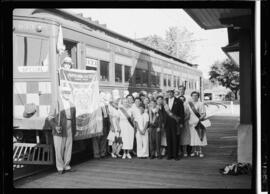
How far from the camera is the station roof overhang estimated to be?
5.96 m

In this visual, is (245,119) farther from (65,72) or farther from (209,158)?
(65,72)

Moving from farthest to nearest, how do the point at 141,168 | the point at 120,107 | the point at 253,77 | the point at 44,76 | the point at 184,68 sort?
the point at 184,68 < the point at 120,107 < the point at 141,168 < the point at 44,76 < the point at 253,77

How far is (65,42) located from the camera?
6.22 meters

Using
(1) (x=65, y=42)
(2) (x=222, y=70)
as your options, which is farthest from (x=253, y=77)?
(1) (x=65, y=42)

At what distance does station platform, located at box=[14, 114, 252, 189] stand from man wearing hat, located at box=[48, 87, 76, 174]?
0.89 feet

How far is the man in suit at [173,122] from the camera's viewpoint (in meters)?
6.91

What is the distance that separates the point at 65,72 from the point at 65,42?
2.09ft

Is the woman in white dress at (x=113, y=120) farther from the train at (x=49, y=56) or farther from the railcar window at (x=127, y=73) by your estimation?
the railcar window at (x=127, y=73)

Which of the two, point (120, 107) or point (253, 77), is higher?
point (253, 77)

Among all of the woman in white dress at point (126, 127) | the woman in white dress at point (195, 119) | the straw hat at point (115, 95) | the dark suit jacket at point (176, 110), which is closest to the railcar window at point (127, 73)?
the straw hat at point (115, 95)

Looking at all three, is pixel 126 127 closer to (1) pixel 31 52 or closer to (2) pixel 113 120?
(2) pixel 113 120

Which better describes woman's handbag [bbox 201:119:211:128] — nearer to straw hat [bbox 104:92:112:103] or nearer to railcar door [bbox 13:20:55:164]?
straw hat [bbox 104:92:112:103]

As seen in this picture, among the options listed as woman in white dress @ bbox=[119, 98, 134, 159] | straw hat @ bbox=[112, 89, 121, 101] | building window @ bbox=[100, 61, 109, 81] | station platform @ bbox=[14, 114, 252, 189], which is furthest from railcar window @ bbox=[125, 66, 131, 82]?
station platform @ bbox=[14, 114, 252, 189]

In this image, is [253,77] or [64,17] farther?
[64,17]
